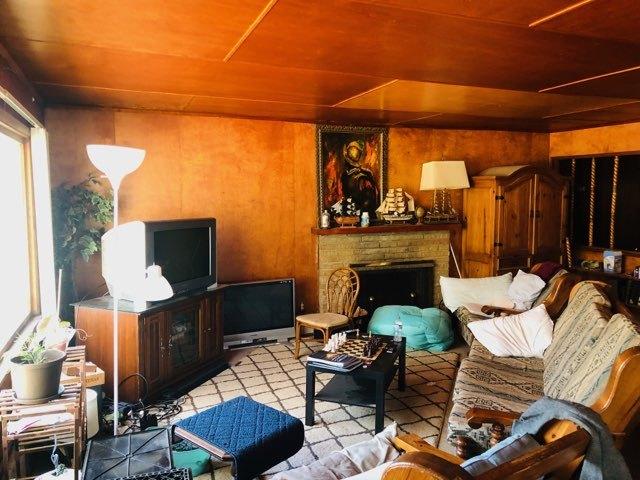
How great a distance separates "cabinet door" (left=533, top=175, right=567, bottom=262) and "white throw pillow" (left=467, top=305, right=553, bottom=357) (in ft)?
7.28

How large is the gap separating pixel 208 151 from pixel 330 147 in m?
1.33

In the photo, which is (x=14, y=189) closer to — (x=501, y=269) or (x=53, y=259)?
(x=53, y=259)

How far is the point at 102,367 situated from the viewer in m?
3.69

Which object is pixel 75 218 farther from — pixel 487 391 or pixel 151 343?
pixel 487 391

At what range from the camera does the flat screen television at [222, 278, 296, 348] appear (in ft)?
16.0

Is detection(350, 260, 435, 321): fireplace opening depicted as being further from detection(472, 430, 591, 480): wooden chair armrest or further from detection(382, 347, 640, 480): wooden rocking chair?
detection(472, 430, 591, 480): wooden chair armrest

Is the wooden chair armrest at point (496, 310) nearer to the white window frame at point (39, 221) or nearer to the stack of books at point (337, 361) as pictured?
the stack of books at point (337, 361)

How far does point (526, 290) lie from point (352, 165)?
2207mm

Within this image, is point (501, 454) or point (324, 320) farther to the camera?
point (324, 320)

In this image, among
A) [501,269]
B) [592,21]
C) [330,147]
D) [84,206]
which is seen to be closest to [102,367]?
[84,206]

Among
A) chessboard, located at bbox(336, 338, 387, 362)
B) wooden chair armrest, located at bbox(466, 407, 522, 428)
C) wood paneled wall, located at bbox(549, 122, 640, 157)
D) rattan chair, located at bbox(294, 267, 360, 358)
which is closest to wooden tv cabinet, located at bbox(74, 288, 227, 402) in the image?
rattan chair, located at bbox(294, 267, 360, 358)

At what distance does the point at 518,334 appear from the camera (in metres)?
3.69

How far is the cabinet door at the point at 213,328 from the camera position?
4301mm

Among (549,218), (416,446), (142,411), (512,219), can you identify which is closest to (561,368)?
(416,446)
